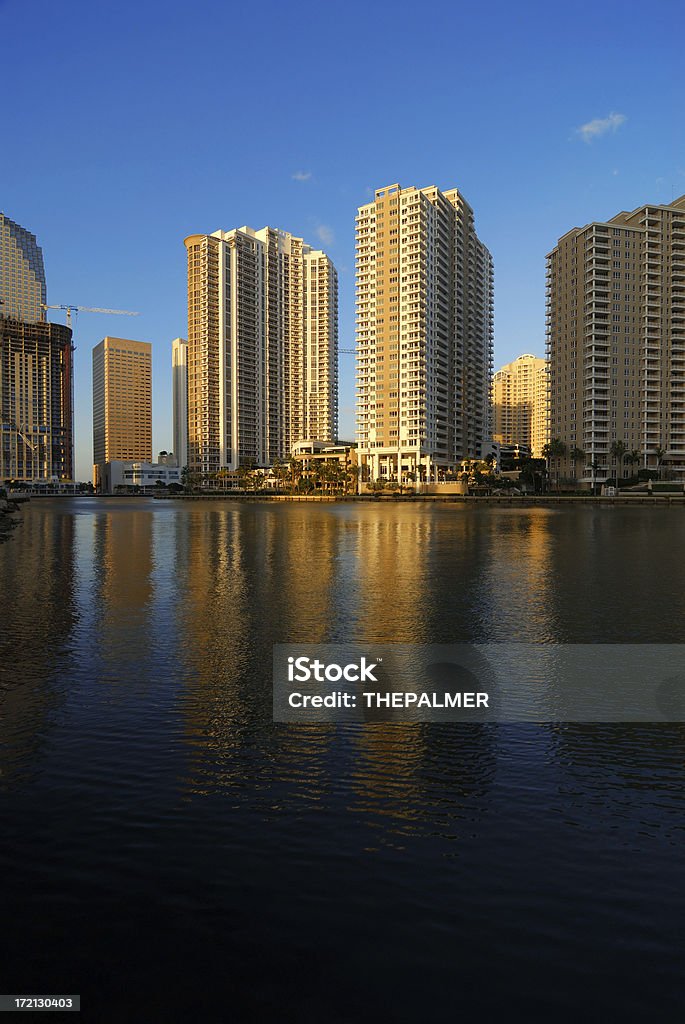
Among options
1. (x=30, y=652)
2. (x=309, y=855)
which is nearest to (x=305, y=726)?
(x=309, y=855)

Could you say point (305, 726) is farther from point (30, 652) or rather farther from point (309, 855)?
point (30, 652)

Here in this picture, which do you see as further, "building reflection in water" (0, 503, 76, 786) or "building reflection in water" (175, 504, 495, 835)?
"building reflection in water" (0, 503, 76, 786)

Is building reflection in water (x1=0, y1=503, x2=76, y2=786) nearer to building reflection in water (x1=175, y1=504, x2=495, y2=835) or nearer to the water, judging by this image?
the water

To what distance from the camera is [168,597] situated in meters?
30.9

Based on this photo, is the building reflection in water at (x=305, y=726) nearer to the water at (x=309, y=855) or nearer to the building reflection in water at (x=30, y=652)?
the water at (x=309, y=855)

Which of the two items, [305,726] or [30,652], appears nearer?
[305,726]

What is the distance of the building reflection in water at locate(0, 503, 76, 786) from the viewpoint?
13148mm

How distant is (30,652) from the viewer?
20.5 metres

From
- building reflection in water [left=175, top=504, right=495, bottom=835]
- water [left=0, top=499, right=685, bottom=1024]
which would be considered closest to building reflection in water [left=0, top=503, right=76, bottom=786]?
water [left=0, top=499, right=685, bottom=1024]

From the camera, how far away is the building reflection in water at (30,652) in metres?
13.1

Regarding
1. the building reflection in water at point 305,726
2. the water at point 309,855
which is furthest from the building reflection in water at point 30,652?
the building reflection in water at point 305,726

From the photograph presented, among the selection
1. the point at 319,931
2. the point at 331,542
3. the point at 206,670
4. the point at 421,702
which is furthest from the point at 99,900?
the point at 331,542

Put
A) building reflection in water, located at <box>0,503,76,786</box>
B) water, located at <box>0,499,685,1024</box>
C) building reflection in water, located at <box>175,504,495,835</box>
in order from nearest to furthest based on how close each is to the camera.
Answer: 1. water, located at <box>0,499,685,1024</box>
2. building reflection in water, located at <box>175,504,495,835</box>
3. building reflection in water, located at <box>0,503,76,786</box>

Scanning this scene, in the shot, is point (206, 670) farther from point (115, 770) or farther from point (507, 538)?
point (507, 538)
